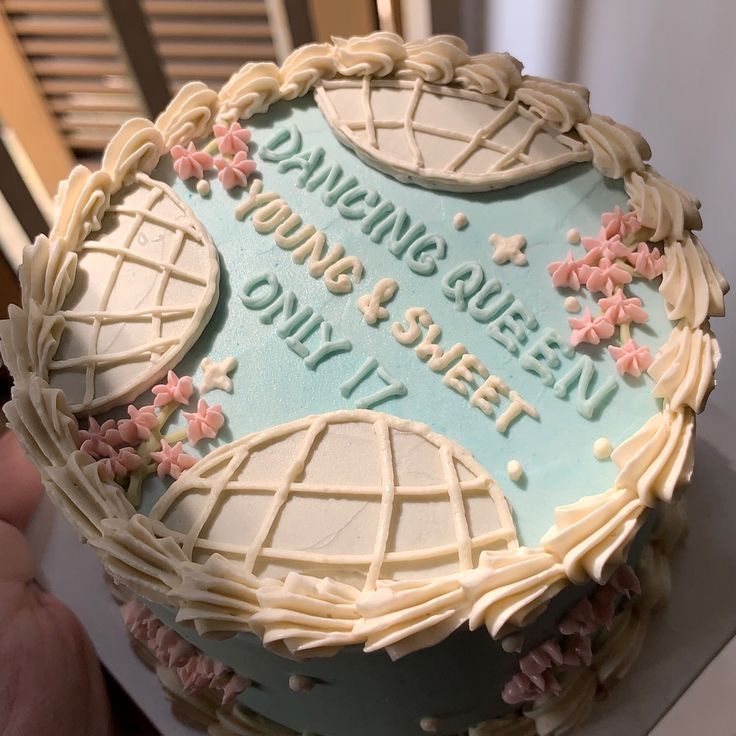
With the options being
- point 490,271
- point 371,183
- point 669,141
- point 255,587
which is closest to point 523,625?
point 255,587

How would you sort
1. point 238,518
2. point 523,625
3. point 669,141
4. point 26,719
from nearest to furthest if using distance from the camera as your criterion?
point 523,625
point 238,518
point 26,719
point 669,141

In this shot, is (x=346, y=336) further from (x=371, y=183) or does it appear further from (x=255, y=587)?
(x=255, y=587)

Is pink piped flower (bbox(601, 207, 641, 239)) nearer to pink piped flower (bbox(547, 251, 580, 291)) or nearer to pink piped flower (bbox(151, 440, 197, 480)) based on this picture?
pink piped flower (bbox(547, 251, 580, 291))

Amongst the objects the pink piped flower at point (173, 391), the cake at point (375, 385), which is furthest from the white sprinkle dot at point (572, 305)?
the pink piped flower at point (173, 391)

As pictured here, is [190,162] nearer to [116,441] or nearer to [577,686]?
[116,441]

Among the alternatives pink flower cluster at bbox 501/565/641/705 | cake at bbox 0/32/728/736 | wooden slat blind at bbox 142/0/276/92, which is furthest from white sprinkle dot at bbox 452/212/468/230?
wooden slat blind at bbox 142/0/276/92
